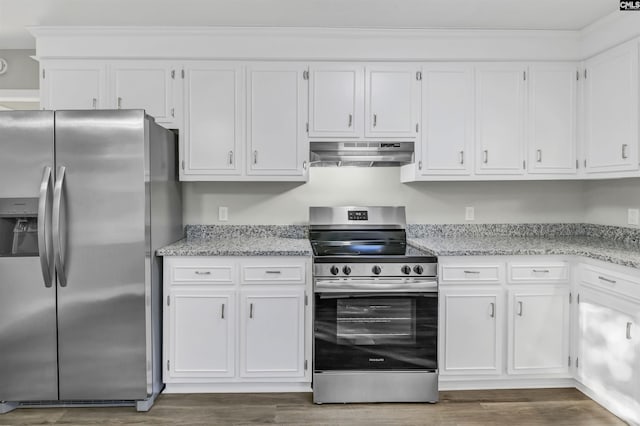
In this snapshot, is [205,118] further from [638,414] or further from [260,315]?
[638,414]

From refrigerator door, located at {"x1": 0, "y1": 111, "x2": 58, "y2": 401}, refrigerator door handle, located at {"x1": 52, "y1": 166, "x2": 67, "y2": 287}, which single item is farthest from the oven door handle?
refrigerator door, located at {"x1": 0, "y1": 111, "x2": 58, "y2": 401}

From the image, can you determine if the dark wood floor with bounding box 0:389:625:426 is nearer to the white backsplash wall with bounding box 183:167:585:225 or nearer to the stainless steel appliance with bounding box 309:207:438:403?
the stainless steel appliance with bounding box 309:207:438:403

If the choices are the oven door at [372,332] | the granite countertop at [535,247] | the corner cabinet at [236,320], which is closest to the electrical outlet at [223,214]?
the corner cabinet at [236,320]

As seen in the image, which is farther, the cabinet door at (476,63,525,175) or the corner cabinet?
the cabinet door at (476,63,525,175)

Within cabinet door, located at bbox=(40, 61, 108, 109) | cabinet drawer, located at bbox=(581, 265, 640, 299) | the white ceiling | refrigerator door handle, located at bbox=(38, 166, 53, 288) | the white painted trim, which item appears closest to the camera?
cabinet drawer, located at bbox=(581, 265, 640, 299)

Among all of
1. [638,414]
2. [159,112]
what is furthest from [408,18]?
[638,414]

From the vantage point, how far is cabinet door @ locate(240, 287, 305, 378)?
2848mm

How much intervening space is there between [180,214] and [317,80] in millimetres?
1473

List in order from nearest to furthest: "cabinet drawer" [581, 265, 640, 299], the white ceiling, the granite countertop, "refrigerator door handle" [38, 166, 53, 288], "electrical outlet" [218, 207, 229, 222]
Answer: "cabinet drawer" [581, 265, 640, 299] < "refrigerator door handle" [38, 166, 53, 288] < the granite countertop < the white ceiling < "electrical outlet" [218, 207, 229, 222]

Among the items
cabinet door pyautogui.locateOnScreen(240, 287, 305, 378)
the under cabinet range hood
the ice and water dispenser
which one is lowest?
cabinet door pyautogui.locateOnScreen(240, 287, 305, 378)

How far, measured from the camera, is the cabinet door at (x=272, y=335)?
2.85 metres

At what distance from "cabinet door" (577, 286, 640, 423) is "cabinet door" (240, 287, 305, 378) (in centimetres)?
179

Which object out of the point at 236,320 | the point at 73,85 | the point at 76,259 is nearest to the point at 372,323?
the point at 236,320

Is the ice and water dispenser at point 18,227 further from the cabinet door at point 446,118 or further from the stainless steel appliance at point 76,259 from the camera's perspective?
the cabinet door at point 446,118
